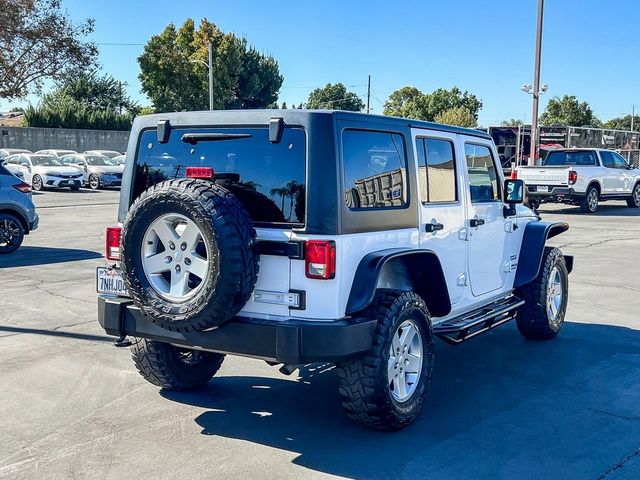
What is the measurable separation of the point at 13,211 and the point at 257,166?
8.98m

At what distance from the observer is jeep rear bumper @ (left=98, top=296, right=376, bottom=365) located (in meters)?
4.01

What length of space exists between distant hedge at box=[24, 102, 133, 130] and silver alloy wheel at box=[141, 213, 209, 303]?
47.5 metres

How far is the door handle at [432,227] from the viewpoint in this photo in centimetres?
499

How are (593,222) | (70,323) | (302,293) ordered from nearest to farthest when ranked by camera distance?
(302,293)
(70,323)
(593,222)

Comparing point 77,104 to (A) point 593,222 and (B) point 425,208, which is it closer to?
(A) point 593,222

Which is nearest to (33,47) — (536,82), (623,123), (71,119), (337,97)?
(71,119)

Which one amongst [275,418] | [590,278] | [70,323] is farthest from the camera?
[590,278]

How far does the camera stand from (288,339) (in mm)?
4020

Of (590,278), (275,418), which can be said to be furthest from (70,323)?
(590,278)

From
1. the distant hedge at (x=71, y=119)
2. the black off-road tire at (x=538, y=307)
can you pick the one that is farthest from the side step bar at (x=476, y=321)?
the distant hedge at (x=71, y=119)

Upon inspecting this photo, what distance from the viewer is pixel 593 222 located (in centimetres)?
1825

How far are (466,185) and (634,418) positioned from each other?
2.12 metres

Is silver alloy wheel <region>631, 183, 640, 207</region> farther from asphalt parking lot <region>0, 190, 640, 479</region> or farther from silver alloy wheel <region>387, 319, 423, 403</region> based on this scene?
silver alloy wheel <region>387, 319, 423, 403</region>

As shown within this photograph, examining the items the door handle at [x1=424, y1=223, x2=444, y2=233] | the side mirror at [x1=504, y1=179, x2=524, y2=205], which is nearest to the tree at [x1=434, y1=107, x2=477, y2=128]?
the side mirror at [x1=504, y1=179, x2=524, y2=205]
